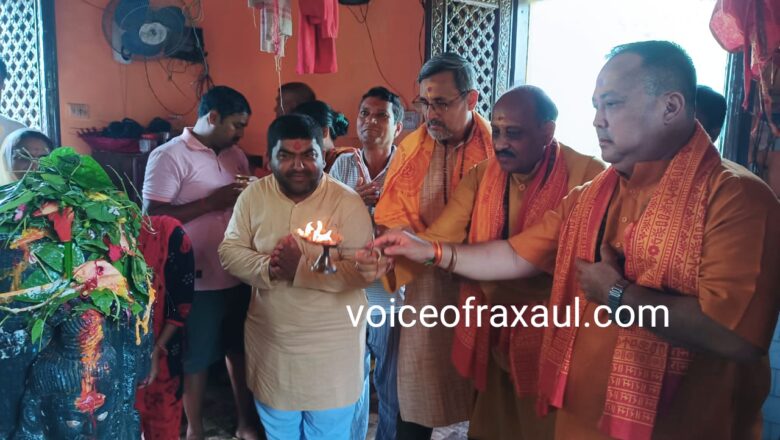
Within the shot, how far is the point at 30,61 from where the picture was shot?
17.7ft

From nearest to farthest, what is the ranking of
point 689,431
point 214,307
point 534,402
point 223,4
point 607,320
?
point 689,431
point 607,320
point 534,402
point 214,307
point 223,4

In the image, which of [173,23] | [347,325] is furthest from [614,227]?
[173,23]

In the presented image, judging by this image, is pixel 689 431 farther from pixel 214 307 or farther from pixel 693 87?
pixel 214 307

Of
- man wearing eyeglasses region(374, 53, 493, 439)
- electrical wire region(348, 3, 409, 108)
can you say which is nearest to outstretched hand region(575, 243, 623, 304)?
man wearing eyeglasses region(374, 53, 493, 439)

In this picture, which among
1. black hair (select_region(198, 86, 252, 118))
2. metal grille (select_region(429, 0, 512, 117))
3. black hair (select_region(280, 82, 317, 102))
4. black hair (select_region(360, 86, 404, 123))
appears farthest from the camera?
metal grille (select_region(429, 0, 512, 117))

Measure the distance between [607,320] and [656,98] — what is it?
661mm

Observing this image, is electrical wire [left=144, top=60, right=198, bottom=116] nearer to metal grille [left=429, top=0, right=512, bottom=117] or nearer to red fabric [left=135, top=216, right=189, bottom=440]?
metal grille [left=429, top=0, right=512, bottom=117]

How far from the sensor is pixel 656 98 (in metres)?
1.55

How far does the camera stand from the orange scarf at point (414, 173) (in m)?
2.64

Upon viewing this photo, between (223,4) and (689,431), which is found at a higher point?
(223,4)

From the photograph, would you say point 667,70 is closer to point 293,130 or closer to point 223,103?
point 293,130

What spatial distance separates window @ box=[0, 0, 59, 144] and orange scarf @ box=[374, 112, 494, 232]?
441 cm

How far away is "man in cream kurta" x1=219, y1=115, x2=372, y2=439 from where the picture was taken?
2.37 meters

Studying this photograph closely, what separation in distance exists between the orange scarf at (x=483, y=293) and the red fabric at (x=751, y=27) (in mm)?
1274
